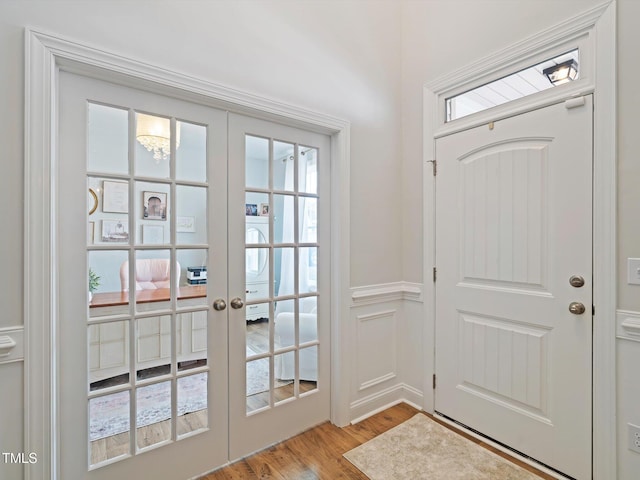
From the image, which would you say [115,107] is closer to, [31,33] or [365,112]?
[31,33]

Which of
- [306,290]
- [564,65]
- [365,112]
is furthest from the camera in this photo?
[365,112]

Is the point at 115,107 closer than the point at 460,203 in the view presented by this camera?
Yes

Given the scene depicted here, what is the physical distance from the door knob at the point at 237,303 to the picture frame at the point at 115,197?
723 mm

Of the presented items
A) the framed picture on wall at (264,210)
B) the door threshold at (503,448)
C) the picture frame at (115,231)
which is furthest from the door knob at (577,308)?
the picture frame at (115,231)

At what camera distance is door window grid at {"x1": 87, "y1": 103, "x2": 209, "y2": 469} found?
59.7 inches

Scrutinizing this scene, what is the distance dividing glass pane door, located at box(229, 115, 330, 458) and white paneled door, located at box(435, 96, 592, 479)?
884 millimetres

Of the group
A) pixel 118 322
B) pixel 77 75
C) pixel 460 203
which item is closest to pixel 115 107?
pixel 77 75

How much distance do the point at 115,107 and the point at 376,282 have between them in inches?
75.4

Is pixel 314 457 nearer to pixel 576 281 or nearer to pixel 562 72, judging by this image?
pixel 576 281

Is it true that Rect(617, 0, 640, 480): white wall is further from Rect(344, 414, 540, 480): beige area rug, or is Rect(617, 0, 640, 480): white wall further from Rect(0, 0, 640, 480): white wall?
Rect(344, 414, 540, 480): beige area rug

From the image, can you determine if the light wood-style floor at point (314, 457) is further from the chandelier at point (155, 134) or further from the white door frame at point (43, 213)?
the chandelier at point (155, 134)

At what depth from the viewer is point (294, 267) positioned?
211 cm

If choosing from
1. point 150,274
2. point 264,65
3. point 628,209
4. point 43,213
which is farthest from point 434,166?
point 43,213

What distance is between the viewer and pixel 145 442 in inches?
64.1
